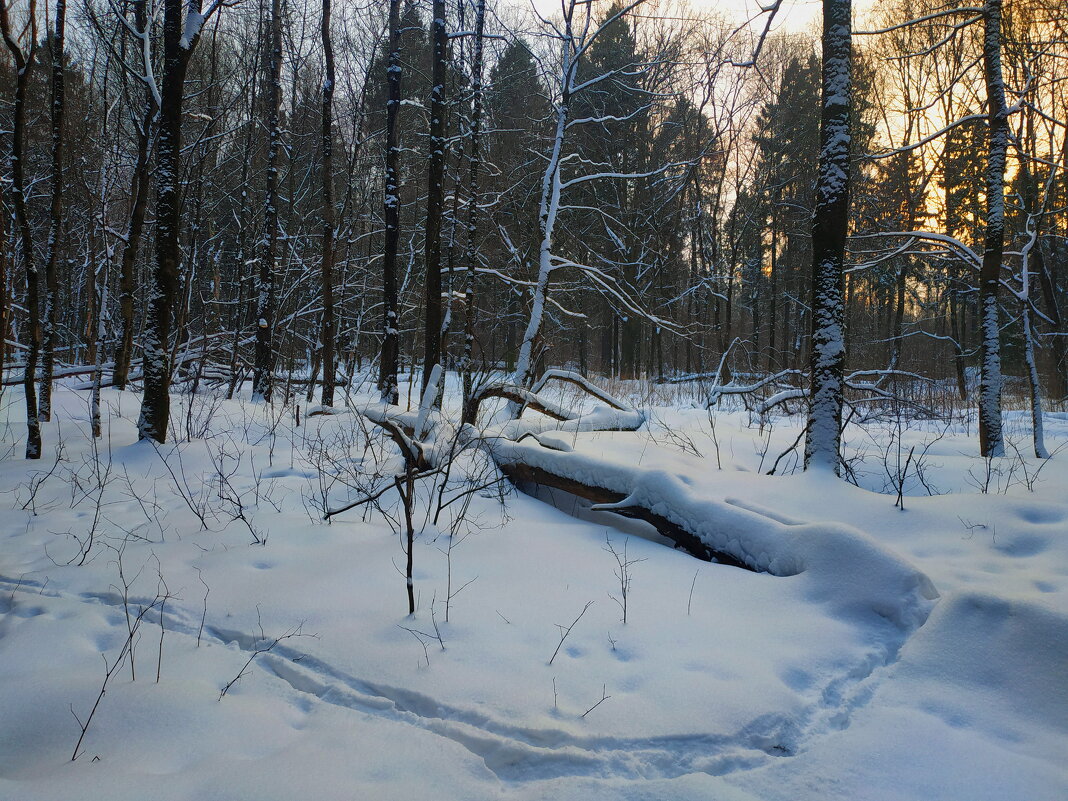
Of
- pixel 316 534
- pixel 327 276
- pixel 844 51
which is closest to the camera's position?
pixel 316 534

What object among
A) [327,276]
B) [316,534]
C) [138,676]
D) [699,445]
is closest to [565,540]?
[316,534]

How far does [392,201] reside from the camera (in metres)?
11.2

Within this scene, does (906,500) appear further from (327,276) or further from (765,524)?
(327,276)

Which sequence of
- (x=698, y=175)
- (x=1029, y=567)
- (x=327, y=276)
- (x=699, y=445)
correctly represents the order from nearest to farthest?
(x=1029, y=567), (x=699, y=445), (x=327, y=276), (x=698, y=175)

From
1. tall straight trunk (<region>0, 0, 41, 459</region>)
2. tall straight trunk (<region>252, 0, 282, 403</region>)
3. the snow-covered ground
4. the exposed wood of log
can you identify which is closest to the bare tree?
tall straight trunk (<region>0, 0, 41, 459</region>)

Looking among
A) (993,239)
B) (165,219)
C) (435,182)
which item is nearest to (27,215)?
(165,219)

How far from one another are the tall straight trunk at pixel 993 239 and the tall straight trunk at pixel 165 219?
9114 millimetres

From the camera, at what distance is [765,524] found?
3.70m

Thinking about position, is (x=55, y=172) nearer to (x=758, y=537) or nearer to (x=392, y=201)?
(x=392, y=201)

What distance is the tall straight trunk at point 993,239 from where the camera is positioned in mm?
6602

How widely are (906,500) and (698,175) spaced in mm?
17616

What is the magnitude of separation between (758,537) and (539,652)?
5.73 ft

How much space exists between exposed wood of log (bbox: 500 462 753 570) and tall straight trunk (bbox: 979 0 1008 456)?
488 cm

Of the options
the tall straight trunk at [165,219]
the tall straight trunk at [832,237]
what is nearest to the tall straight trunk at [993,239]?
the tall straight trunk at [832,237]
